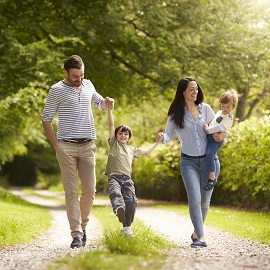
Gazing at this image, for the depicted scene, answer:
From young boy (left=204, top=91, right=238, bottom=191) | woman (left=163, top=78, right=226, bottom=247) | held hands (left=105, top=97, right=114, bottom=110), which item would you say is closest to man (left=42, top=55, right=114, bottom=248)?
held hands (left=105, top=97, right=114, bottom=110)

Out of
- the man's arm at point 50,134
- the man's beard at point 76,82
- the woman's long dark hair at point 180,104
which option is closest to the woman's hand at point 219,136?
the woman's long dark hair at point 180,104

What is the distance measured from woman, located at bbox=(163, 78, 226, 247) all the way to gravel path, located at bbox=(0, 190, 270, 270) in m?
0.47

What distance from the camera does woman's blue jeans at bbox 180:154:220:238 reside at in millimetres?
7898

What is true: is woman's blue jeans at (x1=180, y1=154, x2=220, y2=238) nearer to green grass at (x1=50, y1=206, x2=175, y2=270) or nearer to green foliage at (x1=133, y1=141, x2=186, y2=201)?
green grass at (x1=50, y1=206, x2=175, y2=270)

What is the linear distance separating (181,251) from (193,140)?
1.49m

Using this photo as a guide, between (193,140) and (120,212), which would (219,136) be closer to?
(193,140)

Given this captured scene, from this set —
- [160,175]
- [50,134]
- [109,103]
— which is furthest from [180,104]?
[160,175]

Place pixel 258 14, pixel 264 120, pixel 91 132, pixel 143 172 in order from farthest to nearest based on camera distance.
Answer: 1. pixel 143 172
2. pixel 258 14
3. pixel 264 120
4. pixel 91 132

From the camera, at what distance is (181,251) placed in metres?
7.19

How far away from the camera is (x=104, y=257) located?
568 centimetres

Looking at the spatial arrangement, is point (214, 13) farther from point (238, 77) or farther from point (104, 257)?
point (104, 257)

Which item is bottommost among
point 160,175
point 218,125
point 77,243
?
point 160,175

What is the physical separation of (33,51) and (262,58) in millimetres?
7414

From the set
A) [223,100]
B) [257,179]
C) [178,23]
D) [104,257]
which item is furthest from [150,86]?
[104,257]
